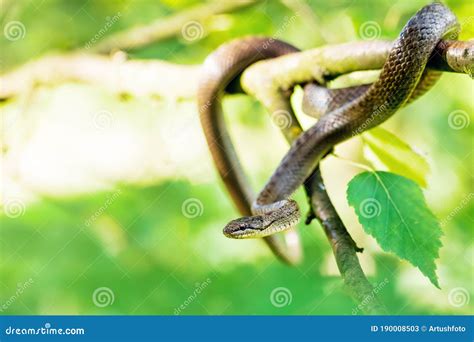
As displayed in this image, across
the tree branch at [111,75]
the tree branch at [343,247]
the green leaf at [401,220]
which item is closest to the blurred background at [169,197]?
the tree branch at [111,75]

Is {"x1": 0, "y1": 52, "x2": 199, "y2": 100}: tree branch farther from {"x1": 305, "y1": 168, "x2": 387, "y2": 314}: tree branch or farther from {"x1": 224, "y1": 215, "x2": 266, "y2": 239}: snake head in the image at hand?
{"x1": 305, "y1": 168, "x2": 387, "y2": 314}: tree branch

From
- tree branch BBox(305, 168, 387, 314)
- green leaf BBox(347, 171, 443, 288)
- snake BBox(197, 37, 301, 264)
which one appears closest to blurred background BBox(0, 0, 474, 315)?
snake BBox(197, 37, 301, 264)

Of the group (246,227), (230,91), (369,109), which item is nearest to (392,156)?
(369,109)

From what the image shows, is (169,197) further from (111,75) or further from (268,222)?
(268,222)
